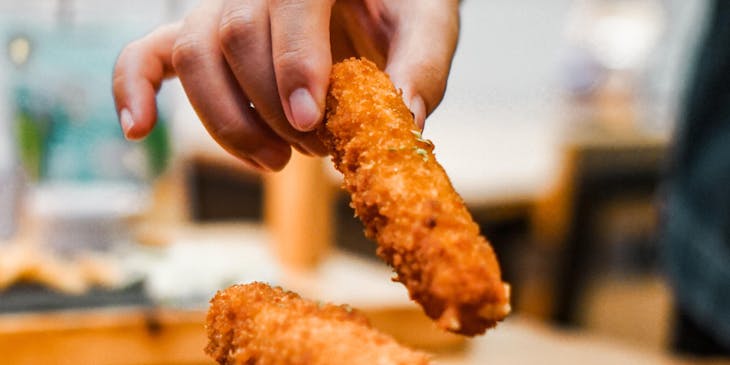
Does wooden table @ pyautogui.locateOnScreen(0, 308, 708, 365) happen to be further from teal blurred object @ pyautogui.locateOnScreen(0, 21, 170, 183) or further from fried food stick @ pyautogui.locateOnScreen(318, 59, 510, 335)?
fried food stick @ pyautogui.locateOnScreen(318, 59, 510, 335)

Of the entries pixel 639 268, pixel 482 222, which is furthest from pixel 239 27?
pixel 639 268

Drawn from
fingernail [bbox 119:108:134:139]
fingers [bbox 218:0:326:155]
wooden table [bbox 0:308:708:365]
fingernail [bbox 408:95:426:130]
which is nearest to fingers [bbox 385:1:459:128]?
fingernail [bbox 408:95:426:130]

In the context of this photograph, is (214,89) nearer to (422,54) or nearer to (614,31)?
(422,54)

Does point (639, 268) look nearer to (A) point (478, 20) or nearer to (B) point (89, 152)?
(A) point (478, 20)

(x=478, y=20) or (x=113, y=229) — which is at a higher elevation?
(x=478, y=20)

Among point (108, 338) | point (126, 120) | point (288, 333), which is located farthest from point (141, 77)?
point (108, 338)

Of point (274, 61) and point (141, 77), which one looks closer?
point (274, 61)
